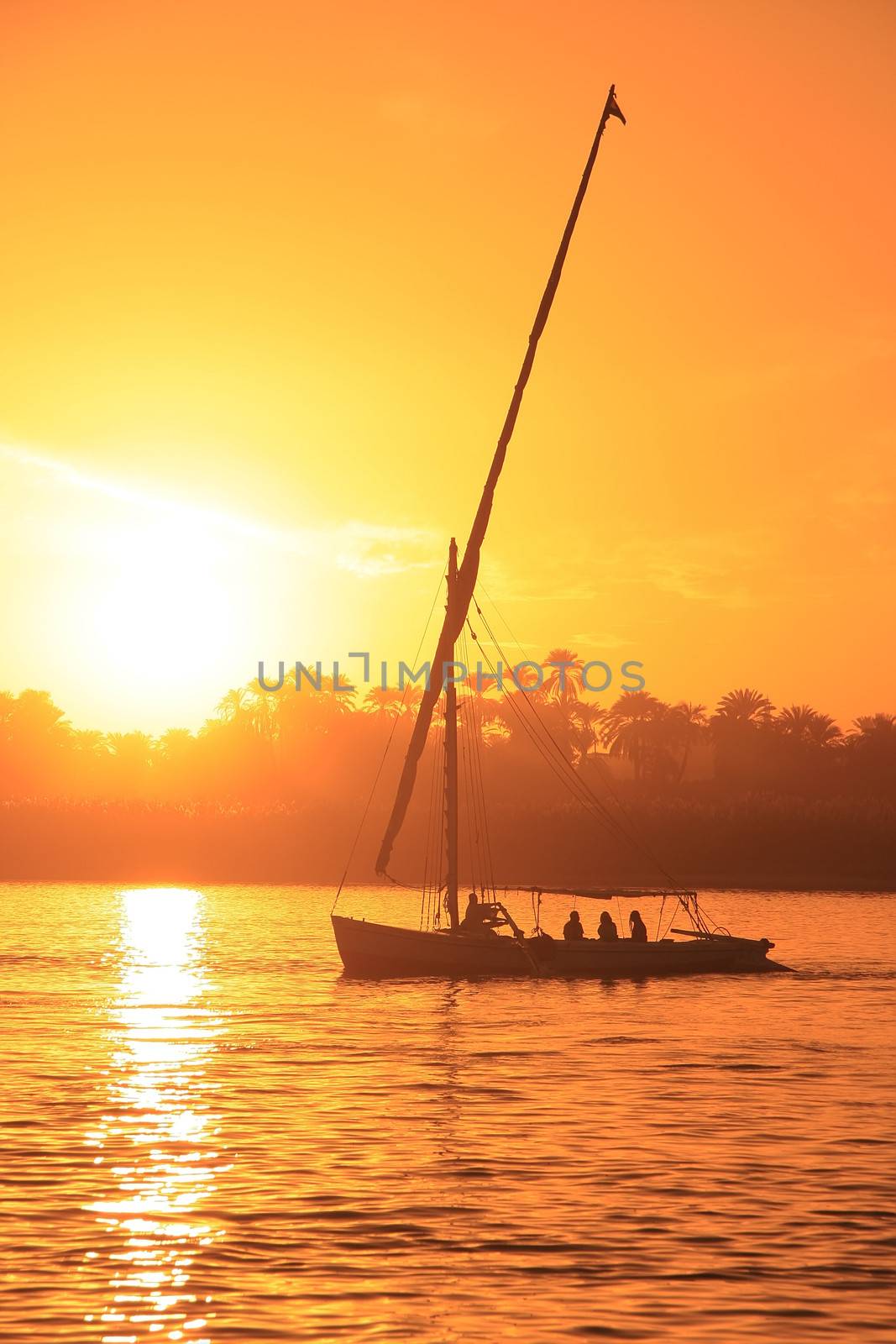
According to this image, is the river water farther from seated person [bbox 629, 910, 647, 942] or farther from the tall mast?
seated person [bbox 629, 910, 647, 942]

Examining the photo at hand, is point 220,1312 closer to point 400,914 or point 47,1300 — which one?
point 47,1300

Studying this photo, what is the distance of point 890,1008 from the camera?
1788 inches

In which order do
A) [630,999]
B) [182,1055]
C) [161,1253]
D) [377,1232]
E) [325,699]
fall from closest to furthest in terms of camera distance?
[161,1253], [377,1232], [182,1055], [630,999], [325,699]

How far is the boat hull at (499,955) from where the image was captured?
49188 millimetres

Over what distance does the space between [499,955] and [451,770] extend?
5756mm

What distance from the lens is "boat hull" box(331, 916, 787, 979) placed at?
49188mm

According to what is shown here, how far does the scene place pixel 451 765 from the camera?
50.3 meters

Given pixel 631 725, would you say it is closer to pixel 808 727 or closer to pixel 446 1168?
pixel 808 727

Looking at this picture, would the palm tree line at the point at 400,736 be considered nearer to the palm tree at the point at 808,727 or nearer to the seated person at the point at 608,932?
the palm tree at the point at 808,727

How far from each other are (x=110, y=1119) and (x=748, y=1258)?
39.4 ft

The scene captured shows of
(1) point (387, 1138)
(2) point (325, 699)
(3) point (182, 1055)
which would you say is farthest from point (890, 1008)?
(2) point (325, 699)

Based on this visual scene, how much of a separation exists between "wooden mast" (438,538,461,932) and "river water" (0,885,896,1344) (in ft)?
11.7

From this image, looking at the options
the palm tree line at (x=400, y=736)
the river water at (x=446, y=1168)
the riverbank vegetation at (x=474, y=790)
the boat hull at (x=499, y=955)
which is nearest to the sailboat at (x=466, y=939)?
the boat hull at (x=499, y=955)

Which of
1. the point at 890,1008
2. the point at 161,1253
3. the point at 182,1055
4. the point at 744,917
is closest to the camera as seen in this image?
the point at 161,1253
